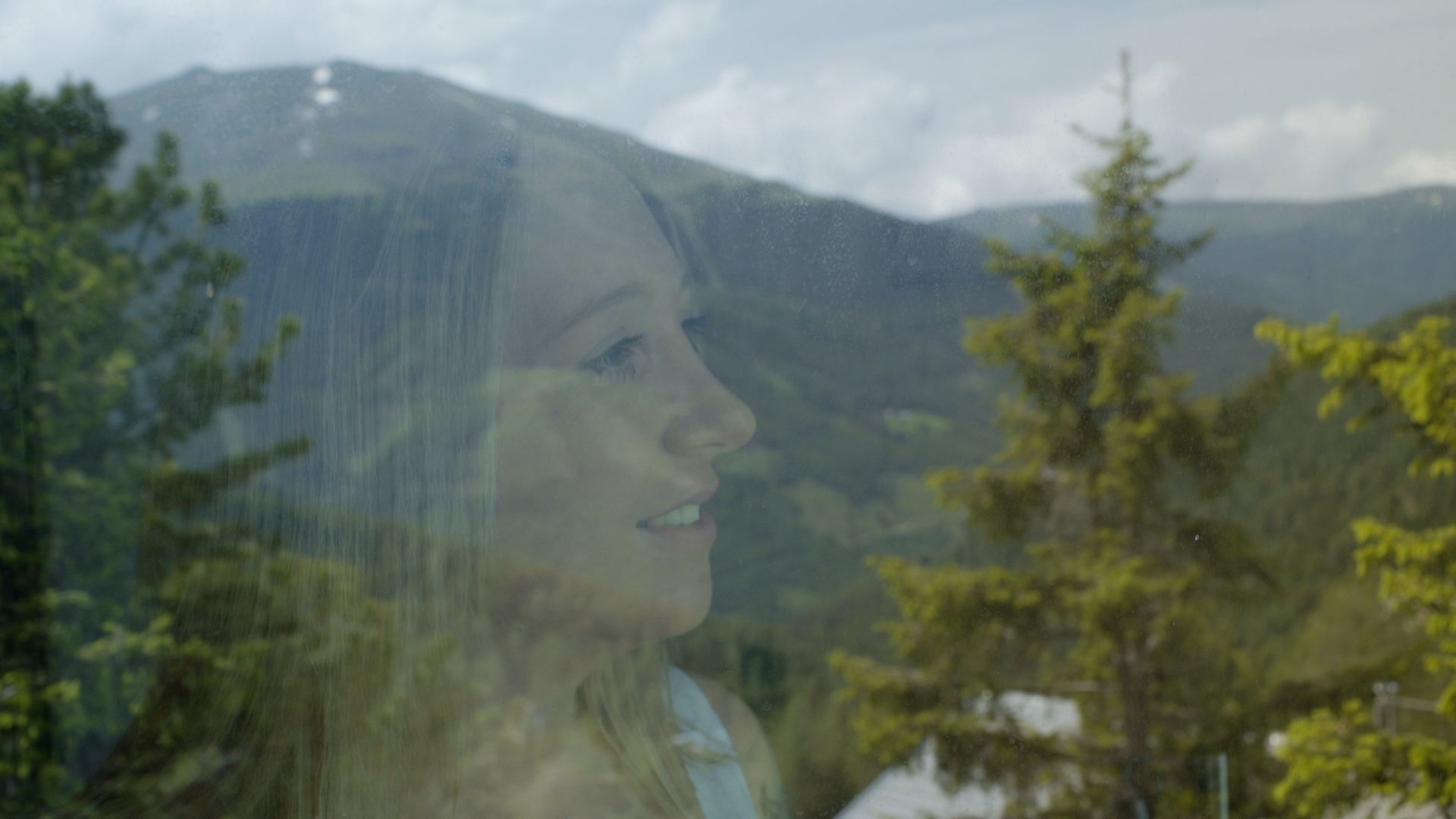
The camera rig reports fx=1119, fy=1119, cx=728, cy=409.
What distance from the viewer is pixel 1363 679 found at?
5.81ft

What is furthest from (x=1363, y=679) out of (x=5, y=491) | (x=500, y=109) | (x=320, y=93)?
(x=5, y=491)

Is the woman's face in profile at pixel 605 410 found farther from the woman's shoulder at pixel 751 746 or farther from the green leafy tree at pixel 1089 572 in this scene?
the green leafy tree at pixel 1089 572

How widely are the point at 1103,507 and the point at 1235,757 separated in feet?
1.44

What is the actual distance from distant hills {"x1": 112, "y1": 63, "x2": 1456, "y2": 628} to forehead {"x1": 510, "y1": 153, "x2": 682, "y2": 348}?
36 millimetres

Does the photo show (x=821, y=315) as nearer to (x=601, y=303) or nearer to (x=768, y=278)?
(x=768, y=278)

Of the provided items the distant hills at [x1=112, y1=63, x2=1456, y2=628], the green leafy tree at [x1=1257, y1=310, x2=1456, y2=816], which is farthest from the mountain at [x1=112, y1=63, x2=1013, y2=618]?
the green leafy tree at [x1=1257, y1=310, x2=1456, y2=816]

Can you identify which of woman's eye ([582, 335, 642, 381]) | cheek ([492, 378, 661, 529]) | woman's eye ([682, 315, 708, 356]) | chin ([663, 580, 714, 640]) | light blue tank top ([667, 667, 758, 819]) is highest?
woman's eye ([682, 315, 708, 356])

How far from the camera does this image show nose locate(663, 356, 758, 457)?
1.56 meters

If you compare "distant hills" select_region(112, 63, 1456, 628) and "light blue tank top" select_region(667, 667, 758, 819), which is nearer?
"distant hills" select_region(112, 63, 1456, 628)

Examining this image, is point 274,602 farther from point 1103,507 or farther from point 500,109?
point 1103,507

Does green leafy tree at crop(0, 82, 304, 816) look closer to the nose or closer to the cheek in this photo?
the cheek

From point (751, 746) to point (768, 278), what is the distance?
0.69 m

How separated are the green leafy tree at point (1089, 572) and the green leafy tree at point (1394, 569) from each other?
0.62 ft

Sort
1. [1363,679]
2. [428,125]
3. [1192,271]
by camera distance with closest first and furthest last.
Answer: [428,125] → [1192,271] → [1363,679]
